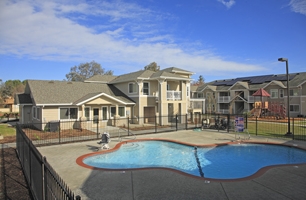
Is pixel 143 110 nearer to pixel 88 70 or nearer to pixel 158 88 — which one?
pixel 158 88

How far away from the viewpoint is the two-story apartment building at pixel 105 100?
70.2ft

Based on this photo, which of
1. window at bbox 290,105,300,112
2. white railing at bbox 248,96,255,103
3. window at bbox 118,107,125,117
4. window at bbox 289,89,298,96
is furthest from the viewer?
white railing at bbox 248,96,255,103

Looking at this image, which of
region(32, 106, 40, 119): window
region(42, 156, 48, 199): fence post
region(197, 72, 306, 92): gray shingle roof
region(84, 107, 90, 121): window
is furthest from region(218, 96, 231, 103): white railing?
region(42, 156, 48, 199): fence post

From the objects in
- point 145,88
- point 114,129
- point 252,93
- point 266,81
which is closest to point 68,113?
point 114,129

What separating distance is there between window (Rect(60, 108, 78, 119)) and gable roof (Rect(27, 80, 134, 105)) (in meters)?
A: 0.77

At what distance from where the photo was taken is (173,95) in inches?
1053

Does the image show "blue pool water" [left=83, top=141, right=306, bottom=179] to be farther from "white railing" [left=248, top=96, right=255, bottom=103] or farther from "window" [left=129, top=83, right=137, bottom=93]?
"white railing" [left=248, top=96, right=255, bottom=103]

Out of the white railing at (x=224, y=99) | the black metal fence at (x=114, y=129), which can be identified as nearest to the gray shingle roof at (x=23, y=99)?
the black metal fence at (x=114, y=129)

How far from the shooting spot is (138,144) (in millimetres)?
15461

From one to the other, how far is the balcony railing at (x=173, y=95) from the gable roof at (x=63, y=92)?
15.8ft

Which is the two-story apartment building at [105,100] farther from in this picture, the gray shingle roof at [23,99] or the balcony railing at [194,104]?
the balcony railing at [194,104]

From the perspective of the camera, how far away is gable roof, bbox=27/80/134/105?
21.1 metres

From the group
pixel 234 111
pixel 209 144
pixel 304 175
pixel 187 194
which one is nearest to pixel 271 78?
pixel 234 111

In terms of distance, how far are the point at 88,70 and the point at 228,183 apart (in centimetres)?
6377
